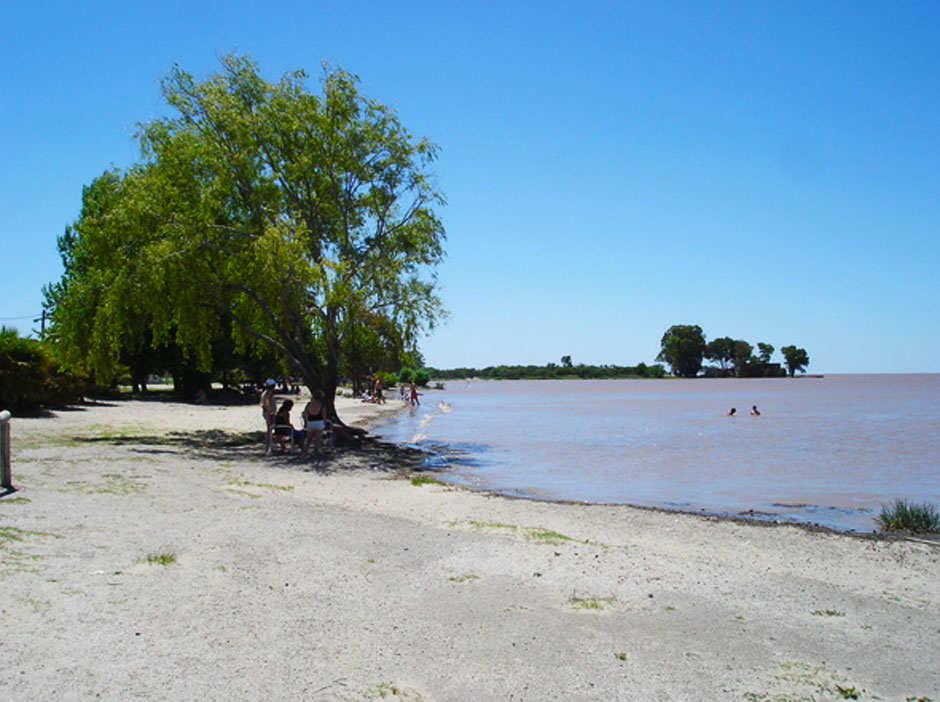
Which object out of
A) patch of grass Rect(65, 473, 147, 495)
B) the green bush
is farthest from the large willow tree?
the green bush

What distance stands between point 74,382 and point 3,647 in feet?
84.9

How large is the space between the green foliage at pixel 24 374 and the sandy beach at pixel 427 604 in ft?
Answer: 41.2

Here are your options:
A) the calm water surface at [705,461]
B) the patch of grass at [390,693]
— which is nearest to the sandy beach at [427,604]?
the patch of grass at [390,693]

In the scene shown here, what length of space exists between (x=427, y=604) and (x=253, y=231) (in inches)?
666

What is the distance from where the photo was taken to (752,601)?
26.2 feet

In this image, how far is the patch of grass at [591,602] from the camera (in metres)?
7.49

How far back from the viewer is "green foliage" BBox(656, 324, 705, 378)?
599 ft

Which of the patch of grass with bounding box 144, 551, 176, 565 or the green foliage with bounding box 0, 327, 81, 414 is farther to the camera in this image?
the green foliage with bounding box 0, 327, 81, 414

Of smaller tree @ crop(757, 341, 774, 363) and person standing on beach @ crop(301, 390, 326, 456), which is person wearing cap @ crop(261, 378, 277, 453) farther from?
smaller tree @ crop(757, 341, 774, 363)

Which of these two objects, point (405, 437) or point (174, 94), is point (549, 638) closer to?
point (174, 94)

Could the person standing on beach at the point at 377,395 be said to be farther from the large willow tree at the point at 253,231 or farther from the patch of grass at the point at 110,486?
the patch of grass at the point at 110,486

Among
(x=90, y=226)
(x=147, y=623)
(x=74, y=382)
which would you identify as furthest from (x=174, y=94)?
(x=147, y=623)

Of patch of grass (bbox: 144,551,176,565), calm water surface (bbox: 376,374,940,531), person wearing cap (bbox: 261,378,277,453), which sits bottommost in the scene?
calm water surface (bbox: 376,374,940,531)

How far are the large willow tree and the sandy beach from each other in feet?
27.7
